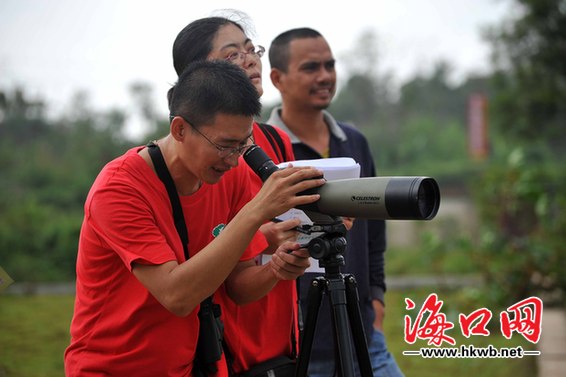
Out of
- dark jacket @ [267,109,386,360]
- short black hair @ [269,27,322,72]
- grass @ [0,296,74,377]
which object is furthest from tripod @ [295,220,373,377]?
grass @ [0,296,74,377]

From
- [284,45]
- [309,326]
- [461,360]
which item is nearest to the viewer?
[309,326]

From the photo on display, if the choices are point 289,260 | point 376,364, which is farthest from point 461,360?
point 289,260

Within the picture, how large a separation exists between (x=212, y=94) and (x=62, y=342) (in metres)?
→ 5.09

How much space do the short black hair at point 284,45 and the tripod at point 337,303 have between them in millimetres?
1382

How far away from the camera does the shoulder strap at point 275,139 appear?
239 centimetres

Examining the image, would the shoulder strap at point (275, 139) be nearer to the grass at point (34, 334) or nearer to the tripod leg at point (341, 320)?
the tripod leg at point (341, 320)

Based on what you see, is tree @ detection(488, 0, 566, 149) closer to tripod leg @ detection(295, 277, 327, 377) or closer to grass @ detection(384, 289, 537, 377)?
grass @ detection(384, 289, 537, 377)

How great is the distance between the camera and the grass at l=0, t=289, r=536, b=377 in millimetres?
5328

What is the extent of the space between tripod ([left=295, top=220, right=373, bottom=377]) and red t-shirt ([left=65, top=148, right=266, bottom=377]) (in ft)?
0.93

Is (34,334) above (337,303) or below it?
below

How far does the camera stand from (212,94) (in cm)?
183

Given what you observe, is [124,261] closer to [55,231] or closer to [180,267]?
[180,267]

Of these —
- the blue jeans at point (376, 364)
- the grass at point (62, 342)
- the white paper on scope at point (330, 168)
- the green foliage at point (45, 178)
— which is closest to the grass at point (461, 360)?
the grass at point (62, 342)

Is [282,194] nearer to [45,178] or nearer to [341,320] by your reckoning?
[341,320]
